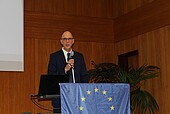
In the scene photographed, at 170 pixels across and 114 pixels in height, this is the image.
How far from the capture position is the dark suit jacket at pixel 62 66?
4.20 metres

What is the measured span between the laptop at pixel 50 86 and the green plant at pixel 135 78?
177cm

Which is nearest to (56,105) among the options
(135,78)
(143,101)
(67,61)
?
(67,61)

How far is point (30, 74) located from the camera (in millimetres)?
6098

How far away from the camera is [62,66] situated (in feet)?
13.8

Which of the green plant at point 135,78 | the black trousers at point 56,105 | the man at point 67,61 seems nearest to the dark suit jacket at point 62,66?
the man at point 67,61

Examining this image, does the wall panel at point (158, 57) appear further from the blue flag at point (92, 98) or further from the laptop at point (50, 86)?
the laptop at point (50, 86)

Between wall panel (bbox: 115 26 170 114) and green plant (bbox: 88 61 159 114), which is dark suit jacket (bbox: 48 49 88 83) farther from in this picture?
wall panel (bbox: 115 26 170 114)

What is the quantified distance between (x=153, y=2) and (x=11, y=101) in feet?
9.66

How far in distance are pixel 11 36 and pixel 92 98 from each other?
263cm

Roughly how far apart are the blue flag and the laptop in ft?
0.63

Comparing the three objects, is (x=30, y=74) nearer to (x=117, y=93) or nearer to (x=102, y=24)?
(x=102, y=24)

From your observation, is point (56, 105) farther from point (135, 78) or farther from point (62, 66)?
point (135, 78)

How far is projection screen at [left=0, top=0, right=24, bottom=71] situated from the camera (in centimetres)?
568

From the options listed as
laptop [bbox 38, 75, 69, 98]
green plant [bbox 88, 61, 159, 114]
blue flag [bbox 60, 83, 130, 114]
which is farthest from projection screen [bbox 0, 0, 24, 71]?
blue flag [bbox 60, 83, 130, 114]
